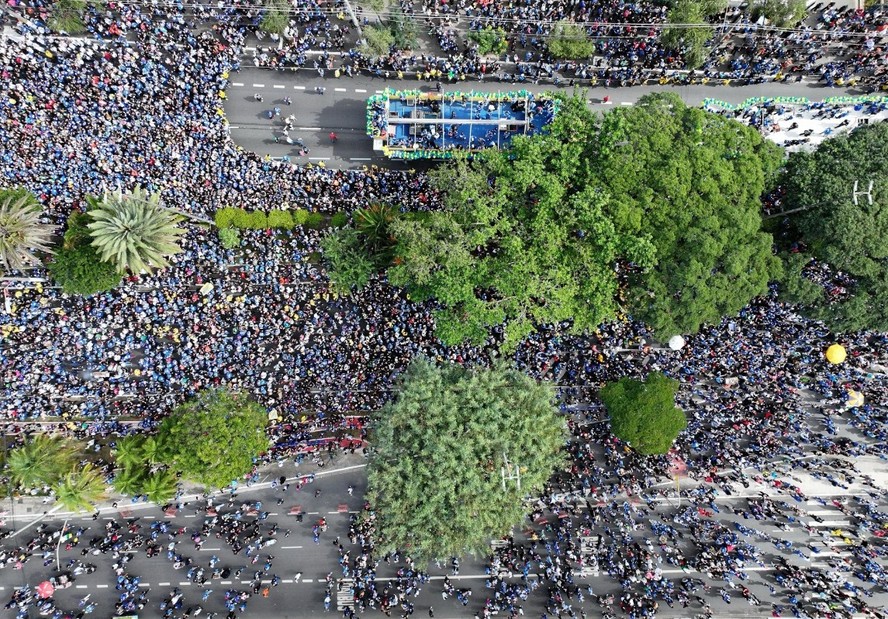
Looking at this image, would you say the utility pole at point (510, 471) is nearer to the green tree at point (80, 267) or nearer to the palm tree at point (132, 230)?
the palm tree at point (132, 230)

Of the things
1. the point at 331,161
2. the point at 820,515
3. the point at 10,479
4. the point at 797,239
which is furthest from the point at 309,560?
the point at 797,239

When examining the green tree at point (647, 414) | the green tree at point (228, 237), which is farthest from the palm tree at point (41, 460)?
the green tree at point (647, 414)

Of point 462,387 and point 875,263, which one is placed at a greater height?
point 875,263

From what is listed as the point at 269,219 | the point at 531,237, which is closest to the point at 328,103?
the point at 269,219

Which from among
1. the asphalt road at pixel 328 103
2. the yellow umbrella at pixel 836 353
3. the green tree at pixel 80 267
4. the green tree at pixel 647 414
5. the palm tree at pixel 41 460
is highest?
the asphalt road at pixel 328 103

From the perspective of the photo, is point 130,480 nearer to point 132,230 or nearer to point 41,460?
point 41,460

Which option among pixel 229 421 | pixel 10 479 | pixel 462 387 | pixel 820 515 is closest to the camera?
pixel 462 387

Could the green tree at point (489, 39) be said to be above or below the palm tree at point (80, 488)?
above

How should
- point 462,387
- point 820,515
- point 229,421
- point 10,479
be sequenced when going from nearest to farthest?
1. point 462,387
2. point 229,421
3. point 10,479
4. point 820,515

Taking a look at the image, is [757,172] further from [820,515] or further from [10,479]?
[10,479]
